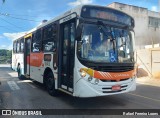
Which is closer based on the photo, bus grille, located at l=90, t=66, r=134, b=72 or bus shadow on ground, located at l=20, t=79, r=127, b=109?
bus grille, located at l=90, t=66, r=134, b=72

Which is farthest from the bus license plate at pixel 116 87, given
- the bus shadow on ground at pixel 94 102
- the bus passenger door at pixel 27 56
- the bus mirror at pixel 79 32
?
the bus passenger door at pixel 27 56

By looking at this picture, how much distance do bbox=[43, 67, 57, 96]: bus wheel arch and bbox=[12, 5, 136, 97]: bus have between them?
0.17ft

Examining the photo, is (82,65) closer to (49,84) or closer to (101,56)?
(101,56)

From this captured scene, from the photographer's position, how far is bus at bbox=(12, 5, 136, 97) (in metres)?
7.05

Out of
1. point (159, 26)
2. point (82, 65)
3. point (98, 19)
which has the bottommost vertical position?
point (82, 65)

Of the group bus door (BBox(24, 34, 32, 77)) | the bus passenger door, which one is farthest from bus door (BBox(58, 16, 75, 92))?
the bus passenger door

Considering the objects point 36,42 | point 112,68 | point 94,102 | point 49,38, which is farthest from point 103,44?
point 36,42

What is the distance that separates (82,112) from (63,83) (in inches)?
60.9

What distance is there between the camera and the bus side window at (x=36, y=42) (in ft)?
36.2

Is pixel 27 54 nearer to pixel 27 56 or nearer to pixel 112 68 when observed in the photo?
pixel 27 56

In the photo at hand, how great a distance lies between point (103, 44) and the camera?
7.34 meters

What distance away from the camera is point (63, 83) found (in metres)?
8.28

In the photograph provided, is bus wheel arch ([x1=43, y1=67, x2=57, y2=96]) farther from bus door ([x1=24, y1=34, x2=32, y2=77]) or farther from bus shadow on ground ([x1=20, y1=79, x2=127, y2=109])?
bus door ([x1=24, y1=34, x2=32, y2=77])

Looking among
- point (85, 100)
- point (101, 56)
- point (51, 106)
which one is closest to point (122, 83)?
point (101, 56)
